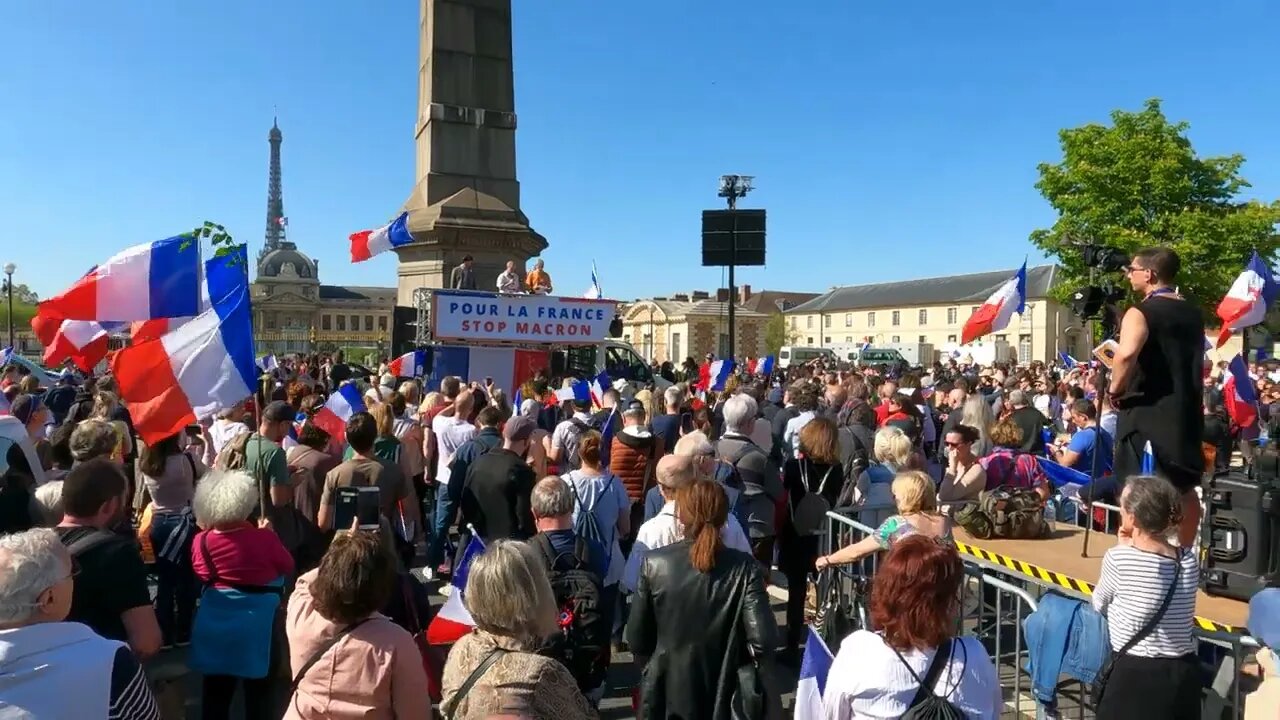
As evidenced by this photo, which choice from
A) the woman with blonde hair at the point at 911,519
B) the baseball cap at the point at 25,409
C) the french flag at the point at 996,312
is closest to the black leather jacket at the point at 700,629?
the woman with blonde hair at the point at 911,519

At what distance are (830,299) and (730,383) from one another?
91604 mm

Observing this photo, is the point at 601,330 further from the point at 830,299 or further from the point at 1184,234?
the point at 830,299

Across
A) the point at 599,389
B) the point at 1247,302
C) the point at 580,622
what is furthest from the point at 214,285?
the point at 1247,302

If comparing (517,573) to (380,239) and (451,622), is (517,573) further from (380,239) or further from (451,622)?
(380,239)

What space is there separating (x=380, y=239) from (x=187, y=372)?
11.0 m

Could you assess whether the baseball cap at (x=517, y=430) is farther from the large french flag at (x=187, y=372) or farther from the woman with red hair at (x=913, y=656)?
the woman with red hair at (x=913, y=656)

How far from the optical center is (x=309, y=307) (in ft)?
433

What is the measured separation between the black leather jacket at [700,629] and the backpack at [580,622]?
0.56 ft

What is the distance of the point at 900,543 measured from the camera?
2.85 metres

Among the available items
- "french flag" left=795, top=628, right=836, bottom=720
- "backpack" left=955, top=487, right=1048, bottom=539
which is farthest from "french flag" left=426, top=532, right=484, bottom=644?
"backpack" left=955, top=487, right=1048, bottom=539

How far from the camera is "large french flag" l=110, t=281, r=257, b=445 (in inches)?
208

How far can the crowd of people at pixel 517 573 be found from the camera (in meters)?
2.64

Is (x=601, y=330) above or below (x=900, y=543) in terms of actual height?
above

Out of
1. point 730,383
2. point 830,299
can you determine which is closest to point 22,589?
point 730,383
